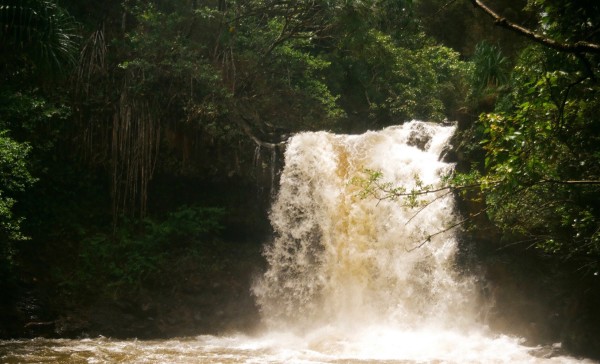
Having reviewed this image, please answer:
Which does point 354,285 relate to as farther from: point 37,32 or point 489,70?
point 37,32

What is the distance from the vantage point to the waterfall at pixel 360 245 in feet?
37.2

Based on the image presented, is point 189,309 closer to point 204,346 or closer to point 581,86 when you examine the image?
point 204,346

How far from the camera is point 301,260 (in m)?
12.7

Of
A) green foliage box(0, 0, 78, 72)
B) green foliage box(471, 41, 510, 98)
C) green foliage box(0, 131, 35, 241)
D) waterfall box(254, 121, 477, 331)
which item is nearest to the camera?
green foliage box(0, 131, 35, 241)

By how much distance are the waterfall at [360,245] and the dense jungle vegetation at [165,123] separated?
84 centimetres

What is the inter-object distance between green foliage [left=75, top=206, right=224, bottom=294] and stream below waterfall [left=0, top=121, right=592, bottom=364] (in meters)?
1.52

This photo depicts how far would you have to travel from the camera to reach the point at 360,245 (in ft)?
39.9

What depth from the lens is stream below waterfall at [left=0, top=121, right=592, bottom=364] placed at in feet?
30.2

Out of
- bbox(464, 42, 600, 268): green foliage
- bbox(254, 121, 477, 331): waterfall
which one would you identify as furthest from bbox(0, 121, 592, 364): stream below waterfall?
bbox(464, 42, 600, 268): green foliage

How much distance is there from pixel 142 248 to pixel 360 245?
4.91m

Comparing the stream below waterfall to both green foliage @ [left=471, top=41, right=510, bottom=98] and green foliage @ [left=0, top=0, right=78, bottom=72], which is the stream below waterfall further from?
green foliage @ [left=0, top=0, right=78, bottom=72]

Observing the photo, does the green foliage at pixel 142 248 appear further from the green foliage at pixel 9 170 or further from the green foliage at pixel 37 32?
the green foliage at pixel 37 32

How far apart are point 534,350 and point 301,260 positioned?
5.27 metres

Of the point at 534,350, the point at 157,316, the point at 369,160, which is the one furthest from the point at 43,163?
the point at 534,350
